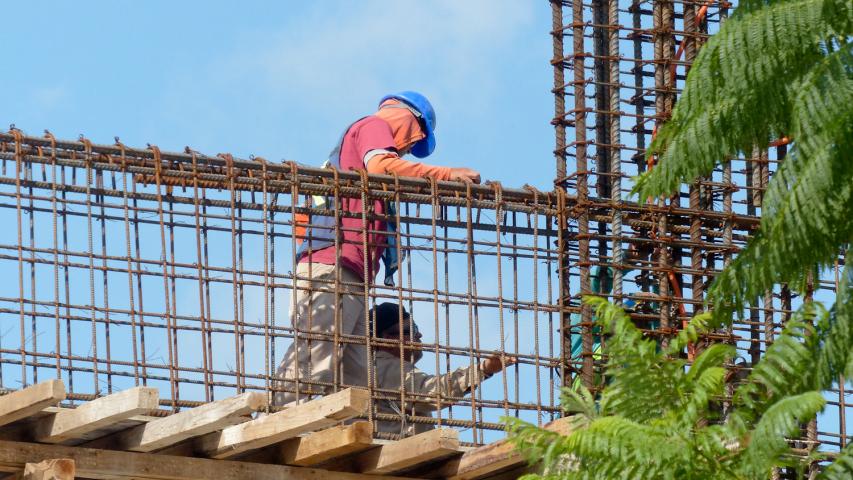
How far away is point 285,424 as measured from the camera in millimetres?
11430

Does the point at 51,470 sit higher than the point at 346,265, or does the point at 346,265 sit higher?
the point at 346,265

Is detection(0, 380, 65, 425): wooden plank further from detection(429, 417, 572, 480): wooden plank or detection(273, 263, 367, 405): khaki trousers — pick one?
detection(429, 417, 572, 480): wooden plank

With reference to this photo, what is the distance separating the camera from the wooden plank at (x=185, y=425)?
1095cm

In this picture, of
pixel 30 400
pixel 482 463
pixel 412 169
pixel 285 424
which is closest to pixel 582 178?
pixel 412 169

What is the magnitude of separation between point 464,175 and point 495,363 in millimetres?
1289

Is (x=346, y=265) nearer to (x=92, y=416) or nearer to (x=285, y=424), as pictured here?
(x=285, y=424)

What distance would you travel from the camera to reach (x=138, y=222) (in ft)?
41.0

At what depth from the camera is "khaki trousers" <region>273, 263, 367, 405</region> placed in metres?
12.8

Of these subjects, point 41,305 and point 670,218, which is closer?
point 41,305

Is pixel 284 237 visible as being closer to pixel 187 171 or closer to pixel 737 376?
pixel 187 171

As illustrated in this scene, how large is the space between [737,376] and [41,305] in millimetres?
4828

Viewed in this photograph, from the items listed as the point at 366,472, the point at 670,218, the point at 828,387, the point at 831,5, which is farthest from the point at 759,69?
the point at 670,218

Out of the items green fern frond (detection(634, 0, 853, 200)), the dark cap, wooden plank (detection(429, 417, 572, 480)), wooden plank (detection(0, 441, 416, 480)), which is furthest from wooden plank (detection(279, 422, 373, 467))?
green fern frond (detection(634, 0, 853, 200))

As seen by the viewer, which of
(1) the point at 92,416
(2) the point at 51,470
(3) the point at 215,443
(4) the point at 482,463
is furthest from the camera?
(4) the point at 482,463
